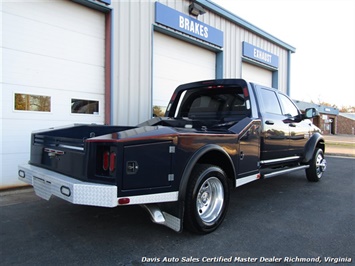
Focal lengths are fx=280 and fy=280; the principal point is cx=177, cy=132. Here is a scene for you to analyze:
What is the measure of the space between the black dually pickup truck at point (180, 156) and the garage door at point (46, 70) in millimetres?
2208

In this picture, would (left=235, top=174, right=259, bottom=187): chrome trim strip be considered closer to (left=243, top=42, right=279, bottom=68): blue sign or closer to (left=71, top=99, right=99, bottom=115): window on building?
(left=71, top=99, right=99, bottom=115): window on building

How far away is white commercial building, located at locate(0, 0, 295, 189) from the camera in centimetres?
576

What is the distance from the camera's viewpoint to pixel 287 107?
19.3ft

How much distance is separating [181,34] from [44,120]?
4953mm

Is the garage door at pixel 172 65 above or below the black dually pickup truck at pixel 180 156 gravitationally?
above

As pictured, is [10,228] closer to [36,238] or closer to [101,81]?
[36,238]

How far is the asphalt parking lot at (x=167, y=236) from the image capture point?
294 cm

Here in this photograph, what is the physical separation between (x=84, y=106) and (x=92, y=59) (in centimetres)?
120

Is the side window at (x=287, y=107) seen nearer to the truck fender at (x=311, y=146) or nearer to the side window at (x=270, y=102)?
the side window at (x=270, y=102)

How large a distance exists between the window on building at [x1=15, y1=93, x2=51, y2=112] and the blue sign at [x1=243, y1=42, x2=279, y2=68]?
8.39 meters

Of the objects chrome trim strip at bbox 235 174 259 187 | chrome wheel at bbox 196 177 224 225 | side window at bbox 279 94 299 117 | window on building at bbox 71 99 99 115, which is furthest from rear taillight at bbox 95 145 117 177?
window on building at bbox 71 99 99 115

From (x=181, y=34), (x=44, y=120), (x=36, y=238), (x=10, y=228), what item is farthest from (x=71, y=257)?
(x=181, y=34)

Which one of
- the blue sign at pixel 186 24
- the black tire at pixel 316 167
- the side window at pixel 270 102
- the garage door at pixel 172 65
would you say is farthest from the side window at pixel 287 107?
the blue sign at pixel 186 24

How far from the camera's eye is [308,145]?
6422 mm
